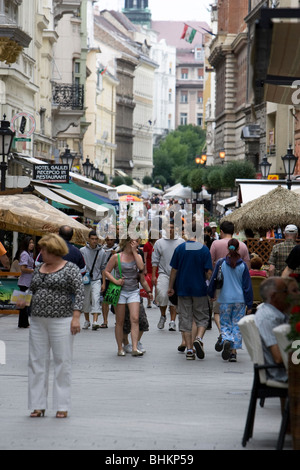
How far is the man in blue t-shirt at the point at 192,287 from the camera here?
15555mm

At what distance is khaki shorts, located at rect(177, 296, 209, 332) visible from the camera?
51.2ft

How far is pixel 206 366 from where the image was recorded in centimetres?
1477

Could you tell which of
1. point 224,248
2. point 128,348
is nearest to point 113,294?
point 128,348

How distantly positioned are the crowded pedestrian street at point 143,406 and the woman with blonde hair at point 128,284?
30 cm

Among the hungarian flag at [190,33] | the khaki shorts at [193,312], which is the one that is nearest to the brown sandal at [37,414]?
the khaki shorts at [193,312]

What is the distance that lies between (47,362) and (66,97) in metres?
47.5

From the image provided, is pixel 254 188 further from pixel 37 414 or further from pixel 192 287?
pixel 37 414

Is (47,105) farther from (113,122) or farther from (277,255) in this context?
(113,122)

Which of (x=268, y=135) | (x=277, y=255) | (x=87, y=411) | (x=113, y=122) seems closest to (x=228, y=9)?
(x=268, y=135)

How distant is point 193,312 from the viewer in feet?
51.5

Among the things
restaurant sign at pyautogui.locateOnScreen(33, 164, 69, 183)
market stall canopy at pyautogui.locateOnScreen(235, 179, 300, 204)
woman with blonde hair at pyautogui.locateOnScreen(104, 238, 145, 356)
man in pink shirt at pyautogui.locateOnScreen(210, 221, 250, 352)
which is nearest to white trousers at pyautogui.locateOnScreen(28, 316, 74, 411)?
woman with blonde hair at pyautogui.locateOnScreen(104, 238, 145, 356)

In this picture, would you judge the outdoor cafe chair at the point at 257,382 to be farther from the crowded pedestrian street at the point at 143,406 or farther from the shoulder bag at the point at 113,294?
the shoulder bag at the point at 113,294
